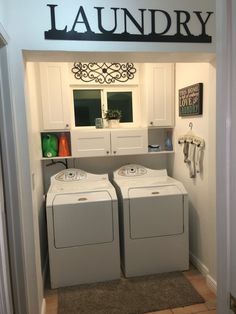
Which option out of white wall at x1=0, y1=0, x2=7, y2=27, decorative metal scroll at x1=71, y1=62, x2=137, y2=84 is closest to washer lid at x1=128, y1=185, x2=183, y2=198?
decorative metal scroll at x1=71, y1=62, x2=137, y2=84

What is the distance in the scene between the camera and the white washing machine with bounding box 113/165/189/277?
2670 millimetres

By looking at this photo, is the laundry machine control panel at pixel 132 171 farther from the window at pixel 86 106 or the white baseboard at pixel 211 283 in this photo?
the white baseboard at pixel 211 283

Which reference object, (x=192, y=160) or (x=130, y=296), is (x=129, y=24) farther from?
(x=130, y=296)

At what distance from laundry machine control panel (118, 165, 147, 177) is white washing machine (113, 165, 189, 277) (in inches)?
20.8

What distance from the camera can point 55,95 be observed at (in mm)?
2947

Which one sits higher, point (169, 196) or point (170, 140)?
point (170, 140)

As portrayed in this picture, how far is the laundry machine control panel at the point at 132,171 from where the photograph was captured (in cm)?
333

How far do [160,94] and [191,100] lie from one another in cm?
53

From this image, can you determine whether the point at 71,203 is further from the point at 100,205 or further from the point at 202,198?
the point at 202,198

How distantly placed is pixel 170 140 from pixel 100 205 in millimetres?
1401

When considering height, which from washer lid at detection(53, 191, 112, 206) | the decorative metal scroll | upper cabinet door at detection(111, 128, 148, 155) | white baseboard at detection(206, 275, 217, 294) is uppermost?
the decorative metal scroll

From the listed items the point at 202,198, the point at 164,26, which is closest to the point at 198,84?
the point at 164,26

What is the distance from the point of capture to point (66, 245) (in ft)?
8.35

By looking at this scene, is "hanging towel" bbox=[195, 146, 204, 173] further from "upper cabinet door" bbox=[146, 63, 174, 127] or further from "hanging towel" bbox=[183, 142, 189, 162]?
"upper cabinet door" bbox=[146, 63, 174, 127]
